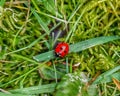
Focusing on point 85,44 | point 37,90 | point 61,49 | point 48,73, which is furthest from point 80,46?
point 37,90

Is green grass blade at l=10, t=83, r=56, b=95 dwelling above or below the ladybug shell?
below

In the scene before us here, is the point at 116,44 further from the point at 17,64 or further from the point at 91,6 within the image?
the point at 17,64

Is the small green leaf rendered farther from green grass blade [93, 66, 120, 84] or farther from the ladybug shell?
green grass blade [93, 66, 120, 84]

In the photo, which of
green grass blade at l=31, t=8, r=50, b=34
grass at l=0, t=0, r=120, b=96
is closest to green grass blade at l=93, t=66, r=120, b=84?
grass at l=0, t=0, r=120, b=96

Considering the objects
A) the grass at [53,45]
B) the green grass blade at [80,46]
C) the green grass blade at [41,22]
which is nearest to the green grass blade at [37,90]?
the grass at [53,45]

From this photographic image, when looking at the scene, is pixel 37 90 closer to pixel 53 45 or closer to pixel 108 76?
pixel 53 45

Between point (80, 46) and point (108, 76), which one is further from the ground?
point (80, 46)
